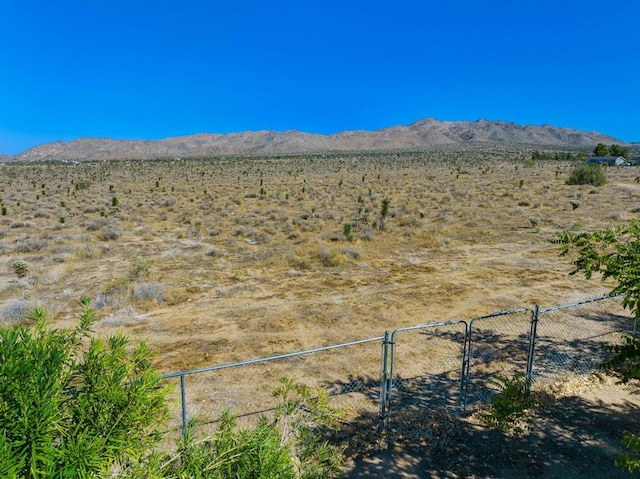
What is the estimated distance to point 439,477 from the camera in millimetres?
5613

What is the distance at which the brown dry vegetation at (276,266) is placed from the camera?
1020 cm

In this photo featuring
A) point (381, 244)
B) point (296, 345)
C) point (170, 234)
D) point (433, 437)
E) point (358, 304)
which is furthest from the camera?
point (170, 234)

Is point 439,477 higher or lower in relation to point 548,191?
lower

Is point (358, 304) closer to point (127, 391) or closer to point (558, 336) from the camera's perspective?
point (558, 336)

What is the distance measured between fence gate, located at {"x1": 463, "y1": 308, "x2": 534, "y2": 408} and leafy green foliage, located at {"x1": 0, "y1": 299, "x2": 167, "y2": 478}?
18.9 ft

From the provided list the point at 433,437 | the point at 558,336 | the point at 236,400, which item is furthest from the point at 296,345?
the point at 558,336

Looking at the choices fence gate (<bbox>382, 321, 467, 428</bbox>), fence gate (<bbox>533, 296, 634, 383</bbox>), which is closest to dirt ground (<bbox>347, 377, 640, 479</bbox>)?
fence gate (<bbox>382, 321, 467, 428</bbox>)

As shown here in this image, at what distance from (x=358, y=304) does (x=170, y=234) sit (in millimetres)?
13344

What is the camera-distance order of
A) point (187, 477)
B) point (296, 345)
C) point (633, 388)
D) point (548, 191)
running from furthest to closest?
1. point (548, 191)
2. point (296, 345)
3. point (633, 388)
4. point (187, 477)

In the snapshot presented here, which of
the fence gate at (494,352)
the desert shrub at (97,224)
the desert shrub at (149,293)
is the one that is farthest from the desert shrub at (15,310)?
the desert shrub at (97,224)

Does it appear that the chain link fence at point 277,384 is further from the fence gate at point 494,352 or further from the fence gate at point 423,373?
the fence gate at point 494,352

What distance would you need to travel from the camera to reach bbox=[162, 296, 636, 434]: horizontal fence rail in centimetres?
693

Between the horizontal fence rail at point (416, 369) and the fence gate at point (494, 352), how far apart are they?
2 cm

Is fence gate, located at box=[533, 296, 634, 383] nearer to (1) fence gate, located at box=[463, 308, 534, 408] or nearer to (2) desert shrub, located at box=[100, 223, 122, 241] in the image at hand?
(1) fence gate, located at box=[463, 308, 534, 408]
